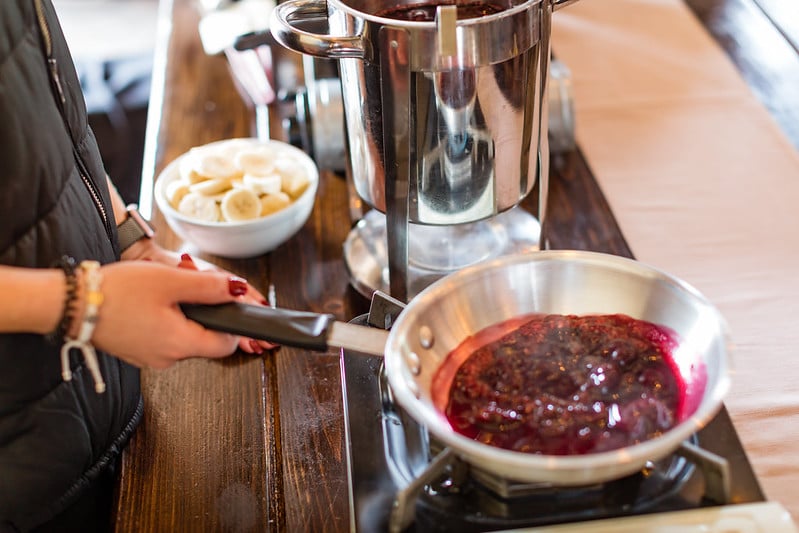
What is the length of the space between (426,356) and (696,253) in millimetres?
675

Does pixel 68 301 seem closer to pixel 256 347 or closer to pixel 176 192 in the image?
pixel 256 347

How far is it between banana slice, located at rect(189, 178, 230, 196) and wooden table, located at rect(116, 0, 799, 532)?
0.13 meters

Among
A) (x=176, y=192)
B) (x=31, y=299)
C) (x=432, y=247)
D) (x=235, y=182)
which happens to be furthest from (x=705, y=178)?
(x=31, y=299)

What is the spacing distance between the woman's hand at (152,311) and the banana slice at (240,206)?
0.44 metres

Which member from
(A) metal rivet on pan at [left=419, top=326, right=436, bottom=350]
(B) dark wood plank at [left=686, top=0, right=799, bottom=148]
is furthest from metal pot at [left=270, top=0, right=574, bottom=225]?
(B) dark wood plank at [left=686, top=0, right=799, bottom=148]

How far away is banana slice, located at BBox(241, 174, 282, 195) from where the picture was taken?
1.36m

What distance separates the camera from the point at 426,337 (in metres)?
0.93

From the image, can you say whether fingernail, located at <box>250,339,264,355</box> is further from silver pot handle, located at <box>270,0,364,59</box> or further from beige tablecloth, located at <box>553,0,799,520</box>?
beige tablecloth, located at <box>553,0,799,520</box>

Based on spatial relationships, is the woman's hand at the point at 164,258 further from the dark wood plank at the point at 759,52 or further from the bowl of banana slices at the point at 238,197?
the dark wood plank at the point at 759,52

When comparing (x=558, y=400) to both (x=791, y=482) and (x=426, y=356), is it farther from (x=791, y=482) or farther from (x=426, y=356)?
(x=791, y=482)

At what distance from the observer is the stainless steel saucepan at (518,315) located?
74cm

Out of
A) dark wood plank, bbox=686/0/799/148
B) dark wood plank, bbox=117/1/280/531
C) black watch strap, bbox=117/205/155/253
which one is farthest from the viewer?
dark wood plank, bbox=686/0/799/148

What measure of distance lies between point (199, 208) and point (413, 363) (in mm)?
606

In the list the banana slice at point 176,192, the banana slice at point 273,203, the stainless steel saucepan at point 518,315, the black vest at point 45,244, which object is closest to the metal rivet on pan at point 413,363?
the stainless steel saucepan at point 518,315
